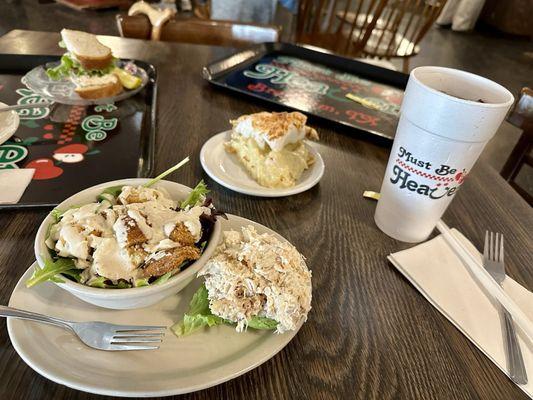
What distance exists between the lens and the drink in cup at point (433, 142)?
1.85 ft

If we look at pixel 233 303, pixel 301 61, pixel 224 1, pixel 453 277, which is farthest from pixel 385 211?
pixel 224 1

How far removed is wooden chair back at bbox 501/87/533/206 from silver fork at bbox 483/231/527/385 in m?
0.70

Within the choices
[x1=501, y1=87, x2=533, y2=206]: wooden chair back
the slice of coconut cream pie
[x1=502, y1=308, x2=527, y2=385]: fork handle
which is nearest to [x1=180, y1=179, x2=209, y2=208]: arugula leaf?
the slice of coconut cream pie

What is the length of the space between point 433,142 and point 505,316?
301 mm

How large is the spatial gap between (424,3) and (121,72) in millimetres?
2228

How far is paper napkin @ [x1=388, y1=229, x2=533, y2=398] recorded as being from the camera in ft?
1.78

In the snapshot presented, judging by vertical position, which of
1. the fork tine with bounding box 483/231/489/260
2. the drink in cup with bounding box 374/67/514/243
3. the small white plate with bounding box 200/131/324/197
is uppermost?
the drink in cup with bounding box 374/67/514/243

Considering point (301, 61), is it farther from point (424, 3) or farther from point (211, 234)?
point (424, 3)

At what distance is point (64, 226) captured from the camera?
486 millimetres

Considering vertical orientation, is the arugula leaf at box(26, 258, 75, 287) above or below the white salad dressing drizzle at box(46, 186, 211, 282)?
below

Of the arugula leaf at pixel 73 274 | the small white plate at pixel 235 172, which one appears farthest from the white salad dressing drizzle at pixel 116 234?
the small white plate at pixel 235 172

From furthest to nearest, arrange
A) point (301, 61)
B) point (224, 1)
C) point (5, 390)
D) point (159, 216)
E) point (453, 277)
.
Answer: point (224, 1), point (301, 61), point (453, 277), point (159, 216), point (5, 390)

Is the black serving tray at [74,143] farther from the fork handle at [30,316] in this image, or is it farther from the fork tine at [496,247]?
the fork tine at [496,247]

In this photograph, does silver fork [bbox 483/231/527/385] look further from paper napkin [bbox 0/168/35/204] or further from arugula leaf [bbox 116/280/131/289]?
paper napkin [bbox 0/168/35/204]
